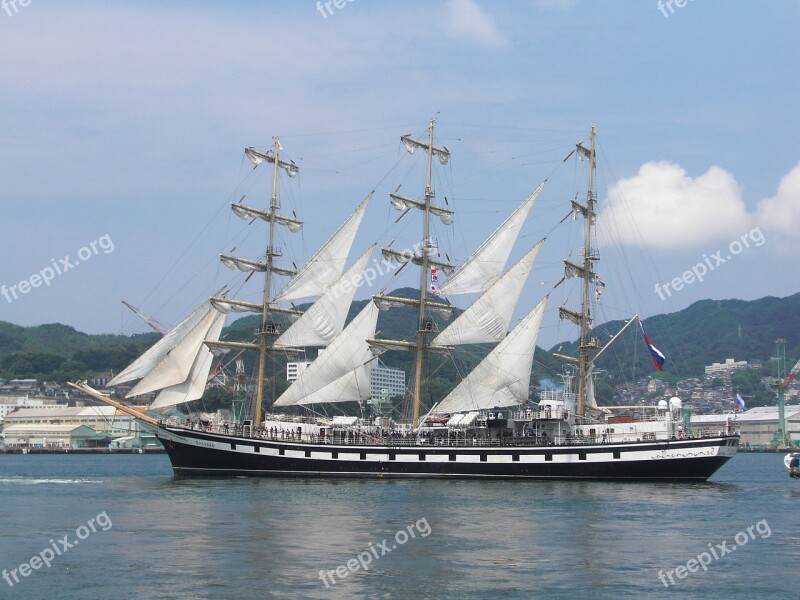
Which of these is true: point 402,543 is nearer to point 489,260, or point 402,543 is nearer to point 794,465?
point 489,260

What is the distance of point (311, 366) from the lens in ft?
219

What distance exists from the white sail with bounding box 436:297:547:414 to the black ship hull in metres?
2.74

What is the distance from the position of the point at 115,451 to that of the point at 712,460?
126 m

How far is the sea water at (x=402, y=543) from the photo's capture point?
98.1ft

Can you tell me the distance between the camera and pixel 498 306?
6594 cm

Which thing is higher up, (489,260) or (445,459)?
(489,260)

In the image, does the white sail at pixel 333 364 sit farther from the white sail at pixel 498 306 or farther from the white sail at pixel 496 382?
the white sail at pixel 496 382

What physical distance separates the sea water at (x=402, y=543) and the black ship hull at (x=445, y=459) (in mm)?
3541

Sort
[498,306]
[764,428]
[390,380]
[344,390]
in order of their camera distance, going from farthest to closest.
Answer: [764,428] → [390,380] → [344,390] → [498,306]

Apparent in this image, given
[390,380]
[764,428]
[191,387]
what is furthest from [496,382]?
[764,428]

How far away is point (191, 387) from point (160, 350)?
9.99 ft

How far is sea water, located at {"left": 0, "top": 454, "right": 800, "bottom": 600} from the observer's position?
29906mm

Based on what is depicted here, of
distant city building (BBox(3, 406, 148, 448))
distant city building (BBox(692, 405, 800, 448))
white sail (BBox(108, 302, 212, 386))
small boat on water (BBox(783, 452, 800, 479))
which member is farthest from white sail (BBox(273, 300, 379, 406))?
distant city building (BBox(692, 405, 800, 448))

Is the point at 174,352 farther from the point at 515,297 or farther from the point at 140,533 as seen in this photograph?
the point at 140,533
